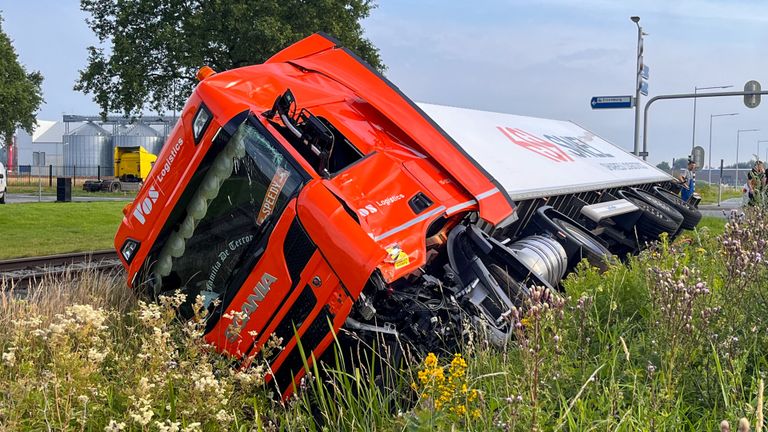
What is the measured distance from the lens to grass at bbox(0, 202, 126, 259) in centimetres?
1141

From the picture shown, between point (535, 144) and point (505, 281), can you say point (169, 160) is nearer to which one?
point (505, 281)

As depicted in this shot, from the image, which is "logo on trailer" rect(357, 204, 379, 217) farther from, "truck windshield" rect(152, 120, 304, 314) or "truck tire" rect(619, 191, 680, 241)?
"truck tire" rect(619, 191, 680, 241)

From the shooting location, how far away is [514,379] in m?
3.13

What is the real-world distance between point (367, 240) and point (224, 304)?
1.14 metres

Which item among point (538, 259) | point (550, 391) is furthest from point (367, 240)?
point (538, 259)

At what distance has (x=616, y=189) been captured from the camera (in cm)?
866

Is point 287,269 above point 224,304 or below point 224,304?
above

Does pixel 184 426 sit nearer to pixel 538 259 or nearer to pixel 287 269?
pixel 287 269

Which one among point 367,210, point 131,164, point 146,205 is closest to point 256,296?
point 367,210

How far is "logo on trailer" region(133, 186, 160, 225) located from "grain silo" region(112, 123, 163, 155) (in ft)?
199

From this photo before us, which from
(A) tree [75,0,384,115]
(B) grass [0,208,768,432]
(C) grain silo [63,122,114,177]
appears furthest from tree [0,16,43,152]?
(C) grain silo [63,122,114,177]

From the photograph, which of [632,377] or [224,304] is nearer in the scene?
[632,377]

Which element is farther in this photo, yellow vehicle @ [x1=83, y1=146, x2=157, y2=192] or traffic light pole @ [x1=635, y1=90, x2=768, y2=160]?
yellow vehicle @ [x1=83, y1=146, x2=157, y2=192]

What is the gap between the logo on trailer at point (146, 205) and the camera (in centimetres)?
473
